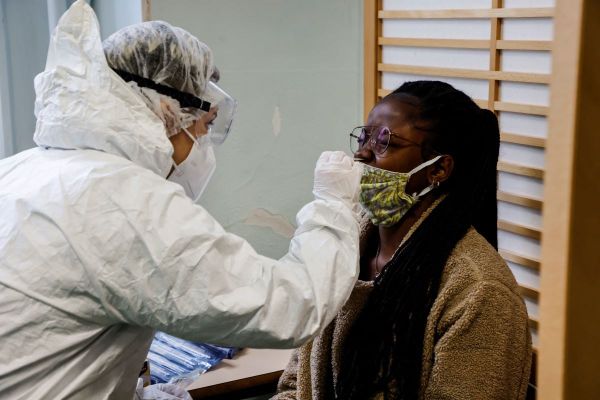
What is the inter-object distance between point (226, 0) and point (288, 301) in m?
1.39

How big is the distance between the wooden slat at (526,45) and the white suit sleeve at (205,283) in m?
0.50

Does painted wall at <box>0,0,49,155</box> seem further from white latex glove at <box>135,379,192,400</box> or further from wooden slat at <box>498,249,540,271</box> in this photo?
wooden slat at <box>498,249,540,271</box>

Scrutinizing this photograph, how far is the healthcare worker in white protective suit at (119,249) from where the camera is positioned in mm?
1092

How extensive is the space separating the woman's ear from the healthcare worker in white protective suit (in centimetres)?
15

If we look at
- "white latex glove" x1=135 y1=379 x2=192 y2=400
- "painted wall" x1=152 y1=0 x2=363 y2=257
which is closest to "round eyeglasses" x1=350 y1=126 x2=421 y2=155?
"white latex glove" x1=135 y1=379 x2=192 y2=400

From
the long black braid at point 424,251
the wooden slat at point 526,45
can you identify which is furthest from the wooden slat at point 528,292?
the wooden slat at point 526,45

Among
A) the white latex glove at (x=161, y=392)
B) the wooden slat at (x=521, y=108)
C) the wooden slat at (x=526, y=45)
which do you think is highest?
the wooden slat at (x=526, y=45)

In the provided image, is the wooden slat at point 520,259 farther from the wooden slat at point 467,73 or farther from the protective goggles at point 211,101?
the protective goggles at point 211,101

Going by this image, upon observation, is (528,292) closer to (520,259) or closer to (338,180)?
(520,259)

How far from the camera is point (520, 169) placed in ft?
4.32

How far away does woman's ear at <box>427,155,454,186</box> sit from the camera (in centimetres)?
136

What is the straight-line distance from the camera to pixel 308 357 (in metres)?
1.48

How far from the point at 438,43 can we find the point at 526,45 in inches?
9.0

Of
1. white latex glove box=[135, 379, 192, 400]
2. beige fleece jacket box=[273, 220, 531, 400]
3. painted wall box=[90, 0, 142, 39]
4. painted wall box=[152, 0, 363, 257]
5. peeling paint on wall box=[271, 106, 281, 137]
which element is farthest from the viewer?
peeling paint on wall box=[271, 106, 281, 137]
